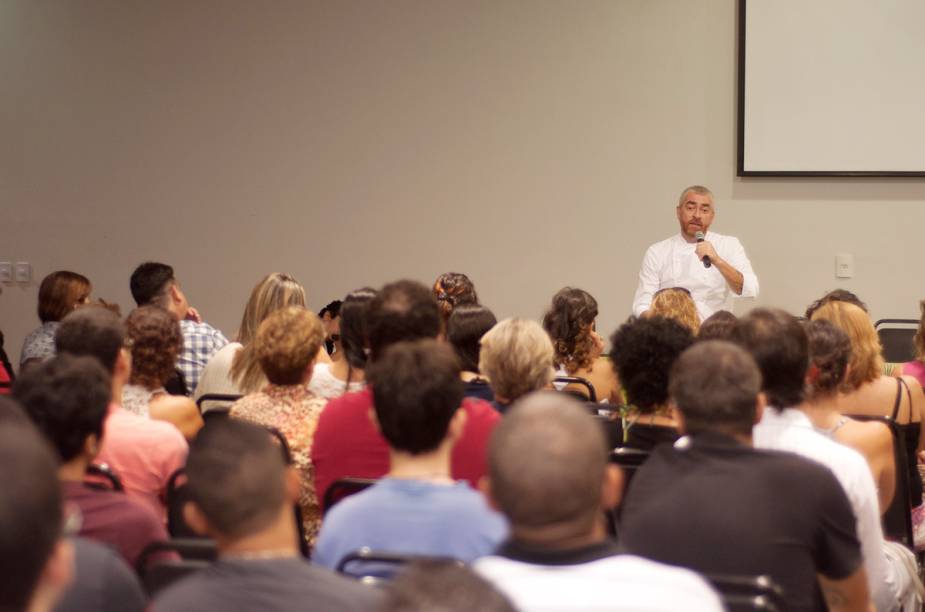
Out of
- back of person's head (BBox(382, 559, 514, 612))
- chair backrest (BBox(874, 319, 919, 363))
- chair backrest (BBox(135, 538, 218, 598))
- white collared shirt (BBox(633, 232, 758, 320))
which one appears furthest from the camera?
white collared shirt (BBox(633, 232, 758, 320))

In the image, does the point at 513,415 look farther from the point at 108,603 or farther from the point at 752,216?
the point at 752,216

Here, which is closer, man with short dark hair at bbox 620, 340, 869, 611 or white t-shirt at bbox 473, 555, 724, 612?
white t-shirt at bbox 473, 555, 724, 612

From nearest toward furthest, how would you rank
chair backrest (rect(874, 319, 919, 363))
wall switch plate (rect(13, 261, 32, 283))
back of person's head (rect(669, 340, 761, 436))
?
back of person's head (rect(669, 340, 761, 436)) < chair backrest (rect(874, 319, 919, 363)) < wall switch plate (rect(13, 261, 32, 283))

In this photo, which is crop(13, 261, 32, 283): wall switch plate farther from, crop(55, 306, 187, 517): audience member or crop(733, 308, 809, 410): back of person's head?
crop(733, 308, 809, 410): back of person's head

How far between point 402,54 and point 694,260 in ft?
7.73

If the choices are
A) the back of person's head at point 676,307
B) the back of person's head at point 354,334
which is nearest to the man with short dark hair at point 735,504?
the back of person's head at point 354,334

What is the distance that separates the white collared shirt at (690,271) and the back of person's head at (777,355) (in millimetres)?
4320

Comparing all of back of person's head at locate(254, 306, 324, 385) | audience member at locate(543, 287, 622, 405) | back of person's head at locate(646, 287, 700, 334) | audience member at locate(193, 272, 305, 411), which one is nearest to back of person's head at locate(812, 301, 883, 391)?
Answer: back of person's head at locate(646, 287, 700, 334)

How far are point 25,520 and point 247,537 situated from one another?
1.54 feet

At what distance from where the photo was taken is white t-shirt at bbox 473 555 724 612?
1558mm

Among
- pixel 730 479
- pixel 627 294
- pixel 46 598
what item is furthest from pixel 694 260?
pixel 46 598

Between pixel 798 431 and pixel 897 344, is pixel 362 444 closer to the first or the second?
pixel 798 431

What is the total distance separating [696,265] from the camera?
7156 mm

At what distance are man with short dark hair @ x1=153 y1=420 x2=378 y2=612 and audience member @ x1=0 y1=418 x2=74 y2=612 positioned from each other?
0.30m
